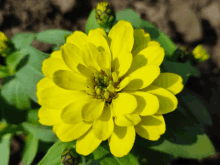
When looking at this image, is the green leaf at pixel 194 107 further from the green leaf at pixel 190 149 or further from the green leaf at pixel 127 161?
the green leaf at pixel 127 161

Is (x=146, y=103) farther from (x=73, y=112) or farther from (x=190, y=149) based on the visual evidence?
(x=190, y=149)

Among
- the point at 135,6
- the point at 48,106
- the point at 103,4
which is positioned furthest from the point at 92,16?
the point at 135,6

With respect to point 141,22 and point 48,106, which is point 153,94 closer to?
point 48,106

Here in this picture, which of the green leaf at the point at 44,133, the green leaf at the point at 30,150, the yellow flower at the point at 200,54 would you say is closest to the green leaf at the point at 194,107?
the yellow flower at the point at 200,54

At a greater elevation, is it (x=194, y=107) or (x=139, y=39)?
(x=139, y=39)

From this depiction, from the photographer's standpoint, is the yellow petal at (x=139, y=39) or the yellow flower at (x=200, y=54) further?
the yellow flower at (x=200, y=54)

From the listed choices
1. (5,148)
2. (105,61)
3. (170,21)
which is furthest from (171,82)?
(170,21)
